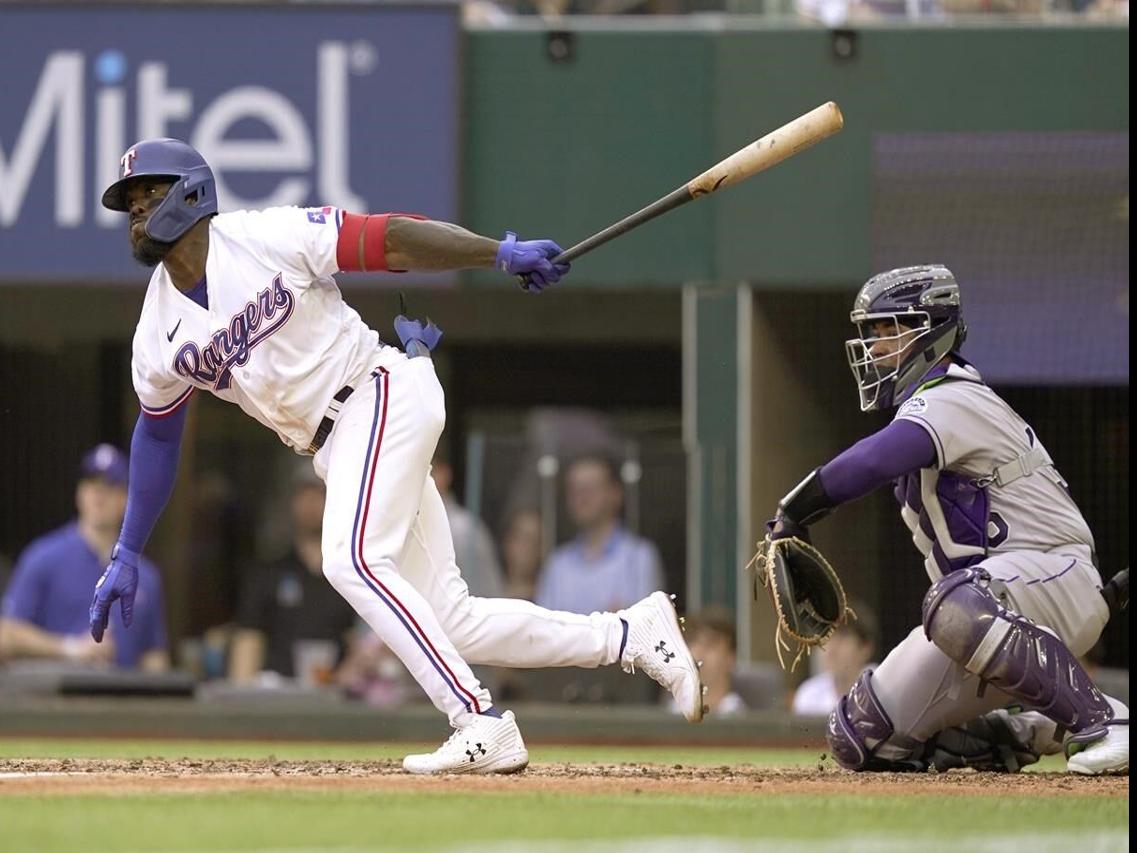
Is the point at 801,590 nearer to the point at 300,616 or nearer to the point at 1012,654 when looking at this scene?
the point at 1012,654

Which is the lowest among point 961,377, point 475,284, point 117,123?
point 961,377

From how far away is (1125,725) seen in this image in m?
5.75

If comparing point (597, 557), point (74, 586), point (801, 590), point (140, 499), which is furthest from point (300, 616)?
point (801, 590)

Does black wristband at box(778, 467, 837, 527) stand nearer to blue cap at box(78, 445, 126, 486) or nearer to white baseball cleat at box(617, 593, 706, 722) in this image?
white baseball cleat at box(617, 593, 706, 722)

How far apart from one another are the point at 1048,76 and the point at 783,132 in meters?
5.33

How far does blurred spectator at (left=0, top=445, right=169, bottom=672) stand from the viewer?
1010 cm

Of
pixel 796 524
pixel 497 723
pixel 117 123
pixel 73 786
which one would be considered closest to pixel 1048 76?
pixel 117 123

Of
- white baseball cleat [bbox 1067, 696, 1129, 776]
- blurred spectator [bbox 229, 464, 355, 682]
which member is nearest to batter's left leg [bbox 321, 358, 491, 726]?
white baseball cleat [bbox 1067, 696, 1129, 776]

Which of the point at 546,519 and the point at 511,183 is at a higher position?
the point at 511,183

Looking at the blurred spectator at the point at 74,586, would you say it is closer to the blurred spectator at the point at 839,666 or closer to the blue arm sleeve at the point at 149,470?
the blurred spectator at the point at 839,666

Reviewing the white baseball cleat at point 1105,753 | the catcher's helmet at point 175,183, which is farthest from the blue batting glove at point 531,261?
the white baseball cleat at point 1105,753

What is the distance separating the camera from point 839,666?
31.2 ft

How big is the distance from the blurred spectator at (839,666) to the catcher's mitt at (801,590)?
300cm

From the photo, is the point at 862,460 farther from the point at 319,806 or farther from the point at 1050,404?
the point at 1050,404
